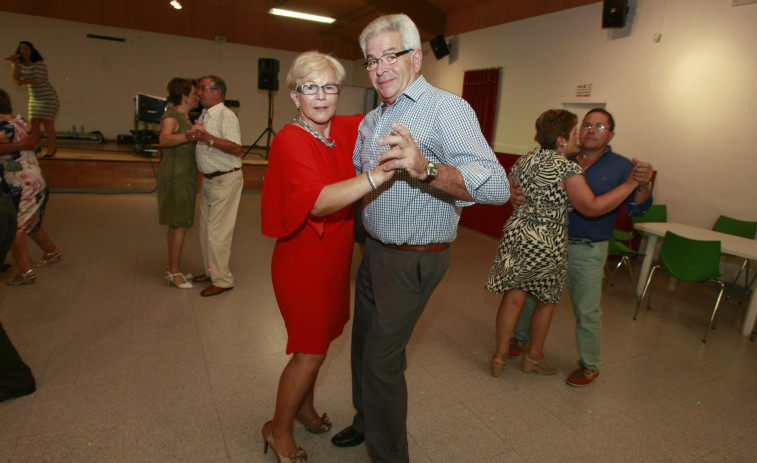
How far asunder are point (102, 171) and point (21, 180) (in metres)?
4.34

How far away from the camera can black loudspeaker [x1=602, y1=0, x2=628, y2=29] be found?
17.7 feet

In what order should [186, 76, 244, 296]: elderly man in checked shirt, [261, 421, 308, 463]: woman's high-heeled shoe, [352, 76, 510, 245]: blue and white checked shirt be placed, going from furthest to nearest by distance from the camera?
[186, 76, 244, 296]: elderly man in checked shirt
[261, 421, 308, 463]: woman's high-heeled shoe
[352, 76, 510, 245]: blue and white checked shirt

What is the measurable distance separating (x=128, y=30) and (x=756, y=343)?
1303 centimetres

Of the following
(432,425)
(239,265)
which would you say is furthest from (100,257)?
(432,425)

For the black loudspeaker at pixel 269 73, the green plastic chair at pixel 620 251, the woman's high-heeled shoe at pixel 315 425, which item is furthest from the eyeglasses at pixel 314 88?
the black loudspeaker at pixel 269 73

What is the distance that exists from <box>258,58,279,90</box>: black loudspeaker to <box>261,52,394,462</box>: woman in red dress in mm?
7976

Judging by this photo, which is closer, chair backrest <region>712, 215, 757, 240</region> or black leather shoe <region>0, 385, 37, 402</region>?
black leather shoe <region>0, 385, 37, 402</region>

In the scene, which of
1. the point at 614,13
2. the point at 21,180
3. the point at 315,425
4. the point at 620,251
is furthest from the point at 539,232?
the point at 614,13

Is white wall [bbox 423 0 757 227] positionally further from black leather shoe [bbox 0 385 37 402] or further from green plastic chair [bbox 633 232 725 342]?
black leather shoe [bbox 0 385 37 402]

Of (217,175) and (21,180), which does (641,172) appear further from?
(21,180)

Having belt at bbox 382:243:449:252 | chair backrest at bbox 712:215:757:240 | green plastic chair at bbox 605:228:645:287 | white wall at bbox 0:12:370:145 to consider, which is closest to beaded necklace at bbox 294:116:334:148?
belt at bbox 382:243:449:252

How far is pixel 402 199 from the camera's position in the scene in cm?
150

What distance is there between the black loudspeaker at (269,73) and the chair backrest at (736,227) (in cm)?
768

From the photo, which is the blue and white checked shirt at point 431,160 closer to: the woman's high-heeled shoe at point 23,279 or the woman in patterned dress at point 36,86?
the woman's high-heeled shoe at point 23,279
